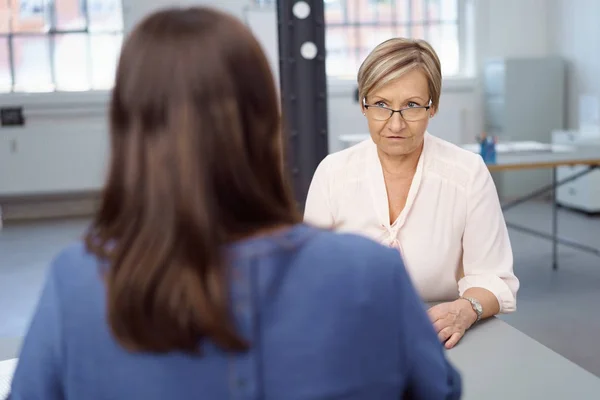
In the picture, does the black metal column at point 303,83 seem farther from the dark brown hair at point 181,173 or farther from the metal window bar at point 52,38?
the metal window bar at point 52,38

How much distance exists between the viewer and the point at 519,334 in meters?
1.75

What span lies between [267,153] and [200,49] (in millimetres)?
132

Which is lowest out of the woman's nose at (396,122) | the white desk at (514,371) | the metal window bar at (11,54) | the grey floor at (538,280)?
the grey floor at (538,280)

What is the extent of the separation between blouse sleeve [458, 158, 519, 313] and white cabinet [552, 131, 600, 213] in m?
5.12

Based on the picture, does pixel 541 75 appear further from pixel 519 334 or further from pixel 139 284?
pixel 139 284

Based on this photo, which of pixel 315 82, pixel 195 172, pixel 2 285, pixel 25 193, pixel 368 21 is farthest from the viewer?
pixel 368 21

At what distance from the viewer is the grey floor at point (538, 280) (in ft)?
14.2

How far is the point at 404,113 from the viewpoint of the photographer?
2.21 m

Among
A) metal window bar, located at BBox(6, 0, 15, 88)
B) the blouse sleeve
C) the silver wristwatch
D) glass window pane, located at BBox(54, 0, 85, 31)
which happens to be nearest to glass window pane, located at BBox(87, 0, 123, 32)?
glass window pane, located at BBox(54, 0, 85, 31)

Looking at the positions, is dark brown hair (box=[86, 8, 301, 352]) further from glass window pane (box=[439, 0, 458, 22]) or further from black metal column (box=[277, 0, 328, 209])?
glass window pane (box=[439, 0, 458, 22])

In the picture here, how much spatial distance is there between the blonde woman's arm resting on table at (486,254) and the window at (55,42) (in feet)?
21.8

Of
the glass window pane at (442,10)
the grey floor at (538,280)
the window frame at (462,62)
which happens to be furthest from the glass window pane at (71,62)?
the glass window pane at (442,10)

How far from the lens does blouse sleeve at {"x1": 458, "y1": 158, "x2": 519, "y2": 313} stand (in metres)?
2.07

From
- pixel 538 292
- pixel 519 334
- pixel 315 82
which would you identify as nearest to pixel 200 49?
pixel 519 334
